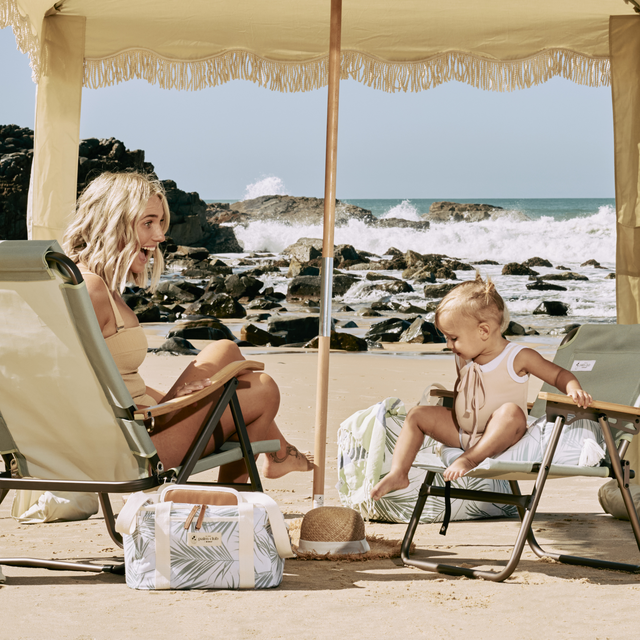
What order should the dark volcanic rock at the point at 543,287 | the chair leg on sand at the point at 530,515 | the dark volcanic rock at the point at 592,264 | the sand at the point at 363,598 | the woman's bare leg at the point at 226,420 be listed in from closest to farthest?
the sand at the point at 363,598 → the chair leg on sand at the point at 530,515 → the woman's bare leg at the point at 226,420 → the dark volcanic rock at the point at 543,287 → the dark volcanic rock at the point at 592,264

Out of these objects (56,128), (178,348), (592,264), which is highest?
(592,264)

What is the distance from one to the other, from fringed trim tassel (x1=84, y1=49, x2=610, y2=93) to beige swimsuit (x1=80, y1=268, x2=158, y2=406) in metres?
1.79

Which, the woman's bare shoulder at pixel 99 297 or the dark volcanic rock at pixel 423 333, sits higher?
the woman's bare shoulder at pixel 99 297

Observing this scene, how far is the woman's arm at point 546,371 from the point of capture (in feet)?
7.47

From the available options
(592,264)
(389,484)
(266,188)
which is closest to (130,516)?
(389,484)

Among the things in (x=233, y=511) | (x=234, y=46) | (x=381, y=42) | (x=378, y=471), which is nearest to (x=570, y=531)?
(x=378, y=471)

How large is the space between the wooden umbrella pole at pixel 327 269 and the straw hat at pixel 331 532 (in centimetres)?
30

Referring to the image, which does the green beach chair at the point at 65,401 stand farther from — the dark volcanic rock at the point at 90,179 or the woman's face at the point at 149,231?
the dark volcanic rock at the point at 90,179

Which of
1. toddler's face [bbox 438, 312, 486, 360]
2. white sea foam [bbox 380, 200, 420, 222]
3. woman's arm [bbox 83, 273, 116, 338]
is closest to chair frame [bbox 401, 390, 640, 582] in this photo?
toddler's face [bbox 438, 312, 486, 360]

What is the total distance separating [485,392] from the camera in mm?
2451

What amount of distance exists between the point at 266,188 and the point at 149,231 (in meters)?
27.6

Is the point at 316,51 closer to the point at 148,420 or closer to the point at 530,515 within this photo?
the point at 148,420

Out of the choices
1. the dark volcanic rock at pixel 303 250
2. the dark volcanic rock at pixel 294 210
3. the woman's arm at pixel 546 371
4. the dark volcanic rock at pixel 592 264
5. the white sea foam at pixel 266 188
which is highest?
the white sea foam at pixel 266 188

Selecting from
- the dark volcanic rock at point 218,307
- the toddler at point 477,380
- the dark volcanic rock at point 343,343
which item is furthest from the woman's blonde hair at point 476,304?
the dark volcanic rock at point 218,307
